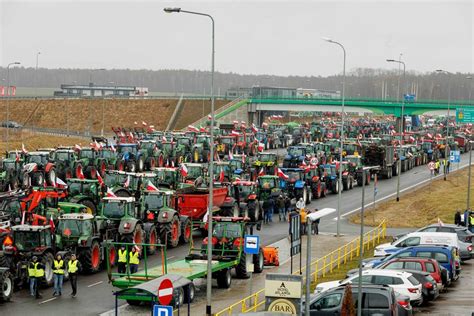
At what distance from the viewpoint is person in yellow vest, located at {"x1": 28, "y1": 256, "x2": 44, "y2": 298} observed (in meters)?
26.9

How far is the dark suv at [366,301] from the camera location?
76.7 ft

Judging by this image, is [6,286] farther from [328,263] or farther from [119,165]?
[119,165]

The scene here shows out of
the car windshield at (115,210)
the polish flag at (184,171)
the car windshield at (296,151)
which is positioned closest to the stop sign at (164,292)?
the car windshield at (115,210)

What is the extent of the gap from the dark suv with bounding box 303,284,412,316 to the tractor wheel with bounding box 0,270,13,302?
8537 mm

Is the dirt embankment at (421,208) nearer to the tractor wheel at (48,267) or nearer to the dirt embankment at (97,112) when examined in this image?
the tractor wheel at (48,267)

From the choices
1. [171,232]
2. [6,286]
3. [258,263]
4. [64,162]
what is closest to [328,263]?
[258,263]

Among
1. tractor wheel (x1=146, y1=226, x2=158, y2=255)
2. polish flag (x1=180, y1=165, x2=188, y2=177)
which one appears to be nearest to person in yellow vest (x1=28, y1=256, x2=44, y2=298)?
tractor wheel (x1=146, y1=226, x2=158, y2=255)

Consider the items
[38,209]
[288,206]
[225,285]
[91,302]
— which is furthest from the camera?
[288,206]

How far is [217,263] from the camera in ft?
93.5

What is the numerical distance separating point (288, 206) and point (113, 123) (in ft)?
235

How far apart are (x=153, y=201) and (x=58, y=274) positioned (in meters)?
9.71

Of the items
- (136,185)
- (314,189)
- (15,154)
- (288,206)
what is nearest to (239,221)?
(136,185)

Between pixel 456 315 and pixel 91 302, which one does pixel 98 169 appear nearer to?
pixel 91 302

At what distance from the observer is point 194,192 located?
4019 cm
